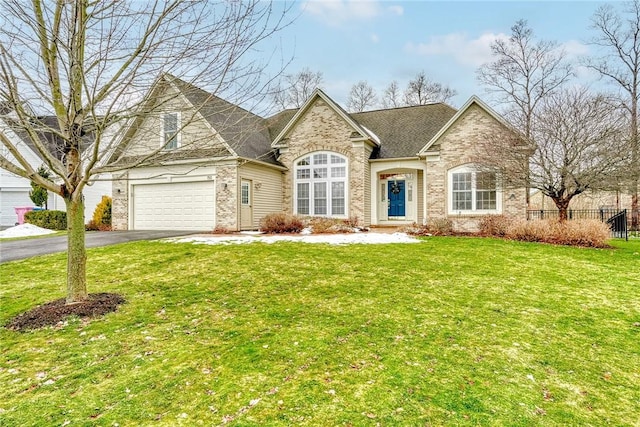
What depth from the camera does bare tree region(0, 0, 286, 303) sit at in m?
4.68

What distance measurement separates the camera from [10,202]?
2306 cm

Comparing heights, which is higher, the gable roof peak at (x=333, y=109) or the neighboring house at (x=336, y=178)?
the gable roof peak at (x=333, y=109)

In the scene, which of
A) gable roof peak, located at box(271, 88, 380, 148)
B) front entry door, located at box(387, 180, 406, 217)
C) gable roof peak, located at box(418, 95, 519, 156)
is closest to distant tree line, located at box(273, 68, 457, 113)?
gable roof peak, located at box(271, 88, 380, 148)

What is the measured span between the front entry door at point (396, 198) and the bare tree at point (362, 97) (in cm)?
1903

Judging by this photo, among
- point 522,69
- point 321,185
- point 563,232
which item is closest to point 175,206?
point 321,185

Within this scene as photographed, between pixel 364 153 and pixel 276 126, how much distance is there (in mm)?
6891

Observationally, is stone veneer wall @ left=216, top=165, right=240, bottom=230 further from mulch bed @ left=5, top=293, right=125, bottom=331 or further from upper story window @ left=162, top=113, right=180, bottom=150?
mulch bed @ left=5, top=293, right=125, bottom=331

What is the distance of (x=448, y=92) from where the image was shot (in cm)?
3522

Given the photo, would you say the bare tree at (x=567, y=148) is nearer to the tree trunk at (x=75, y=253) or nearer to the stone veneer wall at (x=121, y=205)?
the tree trunk at (x=75, y=253)

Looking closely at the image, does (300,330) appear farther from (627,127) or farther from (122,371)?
(627,127)

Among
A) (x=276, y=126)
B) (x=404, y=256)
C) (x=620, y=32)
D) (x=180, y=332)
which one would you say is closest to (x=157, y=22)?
(x=180, y=332)

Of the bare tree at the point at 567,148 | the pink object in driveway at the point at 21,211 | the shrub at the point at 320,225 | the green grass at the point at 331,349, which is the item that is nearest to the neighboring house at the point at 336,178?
the bare tree at the point at 567,148

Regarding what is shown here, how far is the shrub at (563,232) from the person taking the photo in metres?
11.4

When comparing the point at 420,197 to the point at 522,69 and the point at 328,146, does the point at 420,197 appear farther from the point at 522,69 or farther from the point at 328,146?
the point at 522,69
